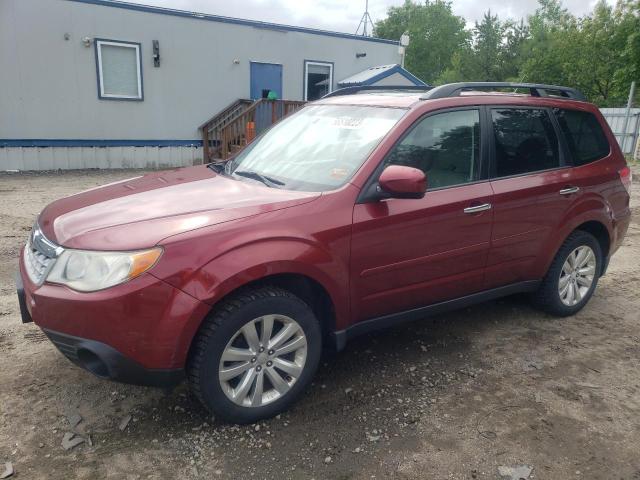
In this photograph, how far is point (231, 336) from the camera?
8.44ft

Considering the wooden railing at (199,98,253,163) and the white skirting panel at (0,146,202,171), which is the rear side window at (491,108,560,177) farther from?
the white skirting panel at (0,146,202,171)

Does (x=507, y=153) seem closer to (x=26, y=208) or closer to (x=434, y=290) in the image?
(x=434, y=290)

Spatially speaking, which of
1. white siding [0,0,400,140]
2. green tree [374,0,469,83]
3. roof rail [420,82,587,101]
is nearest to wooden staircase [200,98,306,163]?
white siding [0,0,400,140]

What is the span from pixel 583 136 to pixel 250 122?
9724mm

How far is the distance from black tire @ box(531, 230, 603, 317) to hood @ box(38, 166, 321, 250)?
2.30m

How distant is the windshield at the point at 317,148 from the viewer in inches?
122

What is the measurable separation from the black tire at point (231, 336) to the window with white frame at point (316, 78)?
13.2 metres

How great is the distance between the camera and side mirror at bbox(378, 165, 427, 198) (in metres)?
2.80

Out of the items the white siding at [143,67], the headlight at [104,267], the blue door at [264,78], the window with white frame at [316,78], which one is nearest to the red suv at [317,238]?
the headlight at [104,267]

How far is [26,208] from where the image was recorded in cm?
A: 785

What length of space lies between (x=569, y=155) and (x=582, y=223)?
1.81 ft

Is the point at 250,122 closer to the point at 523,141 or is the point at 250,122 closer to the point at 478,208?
the point at 523,141

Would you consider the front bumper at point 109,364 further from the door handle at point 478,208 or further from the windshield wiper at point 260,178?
the door handle at point 478,208

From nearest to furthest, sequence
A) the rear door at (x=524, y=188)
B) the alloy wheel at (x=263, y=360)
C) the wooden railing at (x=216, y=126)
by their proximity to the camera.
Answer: the alloy wheel at (x=263, y=360)
the rear door at (x=524, y=188)
the wooden railing at (x=216, y=126)
